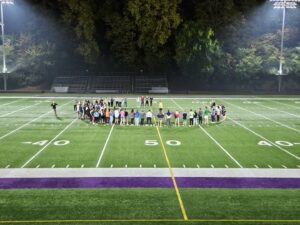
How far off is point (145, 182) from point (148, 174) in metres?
1.15

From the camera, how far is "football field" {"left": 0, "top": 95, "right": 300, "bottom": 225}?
1211 cm

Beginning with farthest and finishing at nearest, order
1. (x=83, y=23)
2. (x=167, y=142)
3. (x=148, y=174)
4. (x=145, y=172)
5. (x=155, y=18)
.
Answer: (x=83, y=23) < (x=155, y=18) < (x=167, y=142) < (x=145, y=172) < (x=148, y=174)

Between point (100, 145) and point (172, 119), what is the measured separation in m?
11.7

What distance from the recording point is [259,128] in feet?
93.3

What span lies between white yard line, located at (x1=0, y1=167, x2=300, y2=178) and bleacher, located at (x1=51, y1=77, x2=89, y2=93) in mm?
48297

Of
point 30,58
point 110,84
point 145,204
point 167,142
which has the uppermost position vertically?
point 30,58

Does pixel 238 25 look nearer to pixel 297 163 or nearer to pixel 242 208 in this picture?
pixel 297 163

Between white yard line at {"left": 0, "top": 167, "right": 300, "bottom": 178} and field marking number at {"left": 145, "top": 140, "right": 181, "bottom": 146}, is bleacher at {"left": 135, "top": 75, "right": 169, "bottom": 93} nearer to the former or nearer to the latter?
field marking number at {"left": 145, "top": 140, "right": 181, "bottom": 146}

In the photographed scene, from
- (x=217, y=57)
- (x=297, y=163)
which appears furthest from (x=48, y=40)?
(x=297, y=163)

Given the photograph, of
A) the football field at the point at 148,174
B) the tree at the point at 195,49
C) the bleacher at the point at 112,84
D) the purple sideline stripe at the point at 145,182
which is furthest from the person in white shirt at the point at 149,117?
the tree at the point at 195,49

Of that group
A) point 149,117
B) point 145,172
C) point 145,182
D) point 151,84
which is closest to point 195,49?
point 151,84

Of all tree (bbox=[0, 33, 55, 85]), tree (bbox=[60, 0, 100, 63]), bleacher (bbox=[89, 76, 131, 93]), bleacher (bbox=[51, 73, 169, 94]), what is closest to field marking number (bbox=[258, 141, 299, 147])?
bleacher (bbox=[51, 73, 169, 94])

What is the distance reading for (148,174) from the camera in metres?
16.4

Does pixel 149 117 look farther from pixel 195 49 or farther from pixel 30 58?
pixel 30 58
